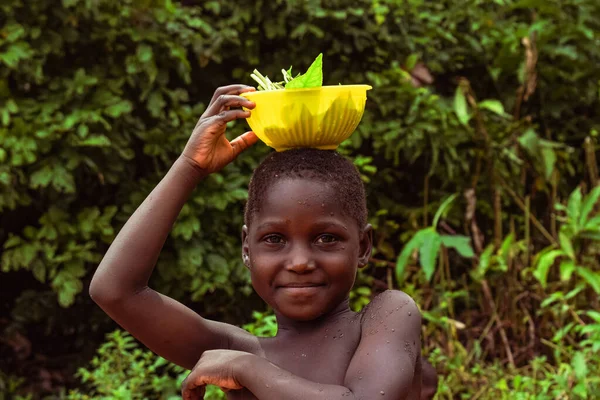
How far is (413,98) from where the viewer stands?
18.1 ft

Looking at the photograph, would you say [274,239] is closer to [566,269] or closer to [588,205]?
[566,269]

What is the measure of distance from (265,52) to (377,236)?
137cm

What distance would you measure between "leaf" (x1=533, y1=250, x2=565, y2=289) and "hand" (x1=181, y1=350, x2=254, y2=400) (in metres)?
2.90

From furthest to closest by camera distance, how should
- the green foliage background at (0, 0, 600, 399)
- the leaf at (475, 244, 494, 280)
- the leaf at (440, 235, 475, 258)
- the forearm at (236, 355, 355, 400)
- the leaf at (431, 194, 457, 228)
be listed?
the leaf at (475, 244, 494, 280), the leaf at (431, 194, 457, 228), the leaf at (440, 235, 475, 258), the green foliage background at (0, 0, 600, 399), the forearm at (236, 355, 355, 400)

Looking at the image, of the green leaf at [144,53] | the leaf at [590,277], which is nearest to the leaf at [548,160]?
the leaf at [590,277]

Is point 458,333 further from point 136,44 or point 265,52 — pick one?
point 136,44

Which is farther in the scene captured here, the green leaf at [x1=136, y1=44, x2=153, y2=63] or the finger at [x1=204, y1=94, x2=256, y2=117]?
the green leaf at [x1=136, y1=44, x2=153, y2=63]

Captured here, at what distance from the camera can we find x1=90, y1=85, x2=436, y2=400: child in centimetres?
227

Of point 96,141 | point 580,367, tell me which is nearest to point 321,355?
point 580,367

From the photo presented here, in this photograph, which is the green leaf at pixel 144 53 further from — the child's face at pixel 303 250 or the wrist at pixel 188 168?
the child's face at pixel 303 250

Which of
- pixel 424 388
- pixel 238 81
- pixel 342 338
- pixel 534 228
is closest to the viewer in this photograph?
pixel 342 338

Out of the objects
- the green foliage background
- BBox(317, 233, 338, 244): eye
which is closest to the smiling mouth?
BBox(317, 233, 338, 244): eye

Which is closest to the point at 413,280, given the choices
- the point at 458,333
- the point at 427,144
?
the point at 458,333

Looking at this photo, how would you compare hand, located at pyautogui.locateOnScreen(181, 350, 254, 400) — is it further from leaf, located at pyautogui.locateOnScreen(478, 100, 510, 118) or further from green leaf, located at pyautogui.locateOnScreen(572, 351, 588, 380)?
leaf, located at pyautogui.locateOnScreen(478, 100, 510, 118)
